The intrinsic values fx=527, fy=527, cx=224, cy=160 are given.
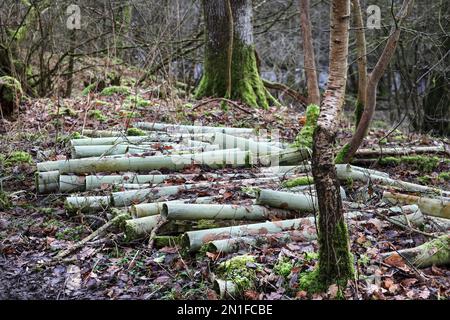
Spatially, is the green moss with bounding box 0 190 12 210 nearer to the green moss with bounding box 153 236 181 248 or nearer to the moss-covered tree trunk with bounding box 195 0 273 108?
the green moss with bounding box 153 236 181 248

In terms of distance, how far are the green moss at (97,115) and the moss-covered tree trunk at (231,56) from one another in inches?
98.9

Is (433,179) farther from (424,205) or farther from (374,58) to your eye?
(374,58)

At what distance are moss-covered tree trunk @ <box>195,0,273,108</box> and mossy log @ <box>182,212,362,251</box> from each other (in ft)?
19.7

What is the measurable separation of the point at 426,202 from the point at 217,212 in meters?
2.13

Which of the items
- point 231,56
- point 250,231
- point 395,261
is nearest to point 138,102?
point 231,56

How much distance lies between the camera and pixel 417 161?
7.64 meters

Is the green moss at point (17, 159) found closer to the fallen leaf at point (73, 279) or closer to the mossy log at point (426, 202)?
the fallen leaf at point (73, 279)

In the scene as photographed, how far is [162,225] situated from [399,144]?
16.2ft

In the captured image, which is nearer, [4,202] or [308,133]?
[4,202]

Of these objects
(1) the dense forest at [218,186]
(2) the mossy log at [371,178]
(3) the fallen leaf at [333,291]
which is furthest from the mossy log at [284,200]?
(3) the fallen leaf at [333,291]

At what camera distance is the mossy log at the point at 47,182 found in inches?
251

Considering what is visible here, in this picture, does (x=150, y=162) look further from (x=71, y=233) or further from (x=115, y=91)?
(x=115, y=91)

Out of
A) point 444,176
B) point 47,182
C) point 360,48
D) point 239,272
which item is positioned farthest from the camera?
point 360,48

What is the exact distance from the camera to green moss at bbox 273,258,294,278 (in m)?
4.23
